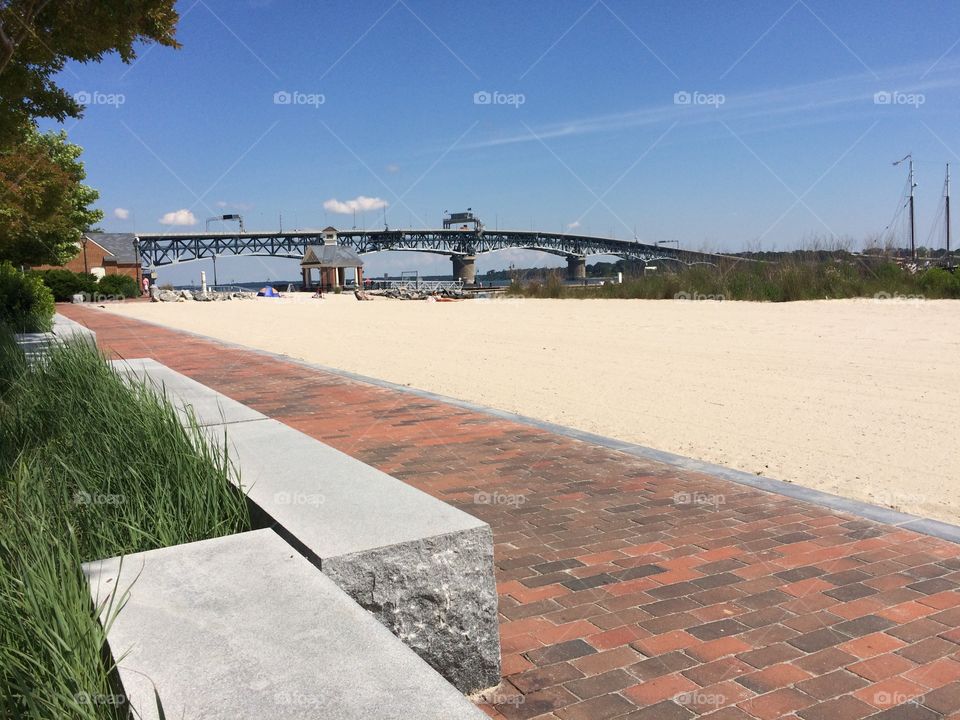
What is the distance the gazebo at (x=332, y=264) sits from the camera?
74375mm

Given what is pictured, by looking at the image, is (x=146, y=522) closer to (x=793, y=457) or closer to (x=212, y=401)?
(x=212, y=401)

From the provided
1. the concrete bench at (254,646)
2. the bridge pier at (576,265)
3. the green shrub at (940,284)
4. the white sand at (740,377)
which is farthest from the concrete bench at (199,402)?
the bridge pier at (576,265)

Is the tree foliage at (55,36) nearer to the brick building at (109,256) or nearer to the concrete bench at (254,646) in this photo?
the concrete bench at (254,646)

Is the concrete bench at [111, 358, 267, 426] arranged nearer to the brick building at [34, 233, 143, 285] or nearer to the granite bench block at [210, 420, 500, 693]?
the granite bench block at [210, 420, 500, 693]

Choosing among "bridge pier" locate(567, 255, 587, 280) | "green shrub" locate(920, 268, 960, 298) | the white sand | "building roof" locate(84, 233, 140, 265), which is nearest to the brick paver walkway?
the white sand

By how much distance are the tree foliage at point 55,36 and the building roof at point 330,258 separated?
65.3 metres

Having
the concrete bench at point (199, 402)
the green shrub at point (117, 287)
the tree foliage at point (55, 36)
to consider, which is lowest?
the concrete bench at point (199, 402)

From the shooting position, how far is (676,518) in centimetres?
464

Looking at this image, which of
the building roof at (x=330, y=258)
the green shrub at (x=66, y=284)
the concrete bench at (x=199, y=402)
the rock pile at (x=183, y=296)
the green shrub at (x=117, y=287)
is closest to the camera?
the concrete bench at (x=199, y=402)

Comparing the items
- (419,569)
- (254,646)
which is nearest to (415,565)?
(419,569)

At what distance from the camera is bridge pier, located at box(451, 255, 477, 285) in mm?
116562

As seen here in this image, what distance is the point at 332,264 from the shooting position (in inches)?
2923

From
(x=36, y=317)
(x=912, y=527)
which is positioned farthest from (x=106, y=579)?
(x=36, y=317)

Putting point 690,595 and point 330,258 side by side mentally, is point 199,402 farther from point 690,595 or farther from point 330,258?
point 330,258
